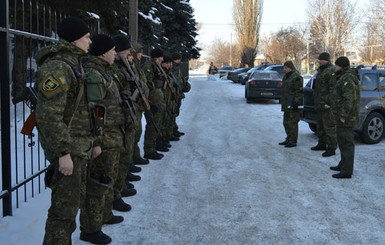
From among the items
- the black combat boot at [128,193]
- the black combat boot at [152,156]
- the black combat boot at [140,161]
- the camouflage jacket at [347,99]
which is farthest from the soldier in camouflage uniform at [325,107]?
the black combat boot at [128,193]

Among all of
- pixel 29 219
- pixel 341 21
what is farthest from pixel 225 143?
pixel 341 21

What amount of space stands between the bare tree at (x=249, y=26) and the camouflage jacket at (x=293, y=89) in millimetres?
40345

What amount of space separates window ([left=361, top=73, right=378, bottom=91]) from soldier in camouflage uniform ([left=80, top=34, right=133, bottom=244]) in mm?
6256

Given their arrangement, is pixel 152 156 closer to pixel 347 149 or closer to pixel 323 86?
pixel 347 149

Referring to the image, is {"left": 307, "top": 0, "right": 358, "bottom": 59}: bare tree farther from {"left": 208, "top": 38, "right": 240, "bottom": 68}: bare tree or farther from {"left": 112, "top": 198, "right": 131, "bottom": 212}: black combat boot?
{"left": 208, "top": 38, "right": 240, "bottom": 68}: bare tree

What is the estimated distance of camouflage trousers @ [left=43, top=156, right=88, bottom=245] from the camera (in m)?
2.87

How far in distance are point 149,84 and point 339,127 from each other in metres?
3.11

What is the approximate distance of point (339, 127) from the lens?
624 centimetres

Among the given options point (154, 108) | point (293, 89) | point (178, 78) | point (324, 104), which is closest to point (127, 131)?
point (154, 108)

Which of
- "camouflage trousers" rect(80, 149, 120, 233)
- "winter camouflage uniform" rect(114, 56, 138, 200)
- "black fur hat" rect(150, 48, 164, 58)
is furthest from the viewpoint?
"black fur hat" rect(150, 48, 164, 58)

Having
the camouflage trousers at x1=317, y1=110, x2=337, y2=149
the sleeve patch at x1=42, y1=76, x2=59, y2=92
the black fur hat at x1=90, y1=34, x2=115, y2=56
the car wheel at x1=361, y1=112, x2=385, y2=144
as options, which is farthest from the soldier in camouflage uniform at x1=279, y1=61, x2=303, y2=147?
the sleeve patch at x1=42, y1=76, x2=59, y2=92

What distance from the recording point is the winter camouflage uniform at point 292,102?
8469 millimetres

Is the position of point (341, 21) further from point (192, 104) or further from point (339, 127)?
point (339, 127)

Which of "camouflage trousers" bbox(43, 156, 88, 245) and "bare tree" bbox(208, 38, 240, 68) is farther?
"bare tree" bbox(208, 38, 240, 68)
